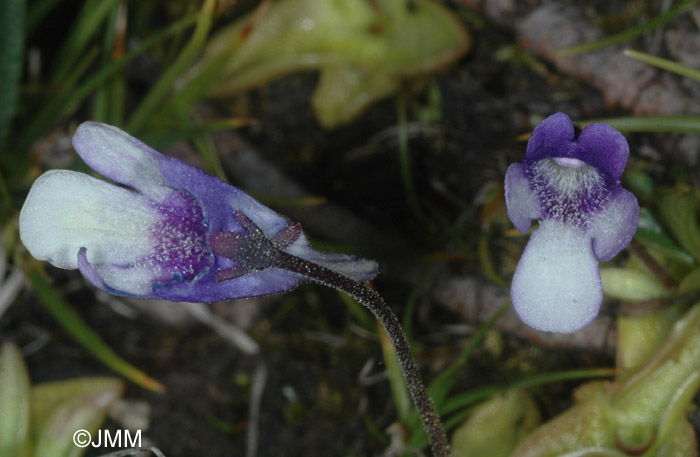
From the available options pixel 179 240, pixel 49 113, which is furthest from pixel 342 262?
pixel 49 113

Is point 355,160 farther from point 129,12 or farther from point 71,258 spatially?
point 71,258

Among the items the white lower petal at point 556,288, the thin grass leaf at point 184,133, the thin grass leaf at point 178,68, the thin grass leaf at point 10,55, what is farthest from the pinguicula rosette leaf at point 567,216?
the thin grass leaf at point 10,55

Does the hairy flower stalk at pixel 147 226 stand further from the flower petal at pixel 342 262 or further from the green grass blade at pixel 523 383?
the green grass blade at pixel 523 383

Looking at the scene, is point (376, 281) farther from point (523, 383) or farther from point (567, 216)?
point (567, 216)

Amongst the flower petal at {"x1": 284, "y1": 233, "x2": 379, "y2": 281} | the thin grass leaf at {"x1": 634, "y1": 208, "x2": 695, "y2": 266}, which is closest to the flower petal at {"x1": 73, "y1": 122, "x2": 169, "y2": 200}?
the flower petal at {"x1": 284, "y1": 233, "x2": 379, "y2": 281}

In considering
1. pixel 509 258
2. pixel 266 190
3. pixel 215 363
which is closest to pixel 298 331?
pixel 215 363
